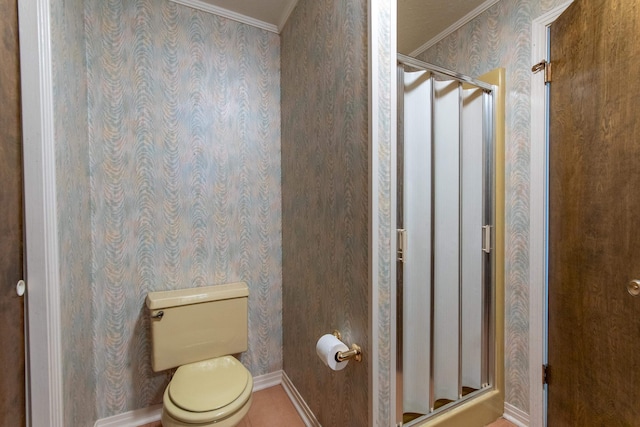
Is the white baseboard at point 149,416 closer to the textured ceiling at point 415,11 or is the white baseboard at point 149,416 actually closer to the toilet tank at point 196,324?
the toilet tank at point 196,324

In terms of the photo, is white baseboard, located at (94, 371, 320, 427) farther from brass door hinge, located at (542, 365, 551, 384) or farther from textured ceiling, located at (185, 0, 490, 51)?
textured ceiling, located at (185, 0, 490, 51)

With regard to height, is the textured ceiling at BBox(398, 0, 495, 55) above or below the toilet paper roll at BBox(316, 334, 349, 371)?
above

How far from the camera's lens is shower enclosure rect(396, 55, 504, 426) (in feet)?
3.70

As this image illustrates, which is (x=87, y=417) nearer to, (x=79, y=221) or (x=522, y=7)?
(x=79, y=221)

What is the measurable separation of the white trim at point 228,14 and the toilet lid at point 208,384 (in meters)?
2.04

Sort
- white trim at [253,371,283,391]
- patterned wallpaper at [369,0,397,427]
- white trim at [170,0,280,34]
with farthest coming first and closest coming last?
white trim at [253,371,283,391], white trim at [170,0,280,34], patterned wallpaper at [369,0,397,427]

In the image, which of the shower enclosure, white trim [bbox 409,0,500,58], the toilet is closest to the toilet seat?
the toilet

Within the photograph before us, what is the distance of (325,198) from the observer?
4.24 feet

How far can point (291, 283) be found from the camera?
1698 millimetres

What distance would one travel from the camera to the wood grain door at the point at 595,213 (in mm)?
858

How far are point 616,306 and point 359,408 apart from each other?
0.97 m

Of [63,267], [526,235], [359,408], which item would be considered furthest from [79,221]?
[526,235]

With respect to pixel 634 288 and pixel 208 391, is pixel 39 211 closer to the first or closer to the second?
pixel 208 391

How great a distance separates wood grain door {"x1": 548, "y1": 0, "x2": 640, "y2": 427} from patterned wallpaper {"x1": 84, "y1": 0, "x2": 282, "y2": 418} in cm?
147
